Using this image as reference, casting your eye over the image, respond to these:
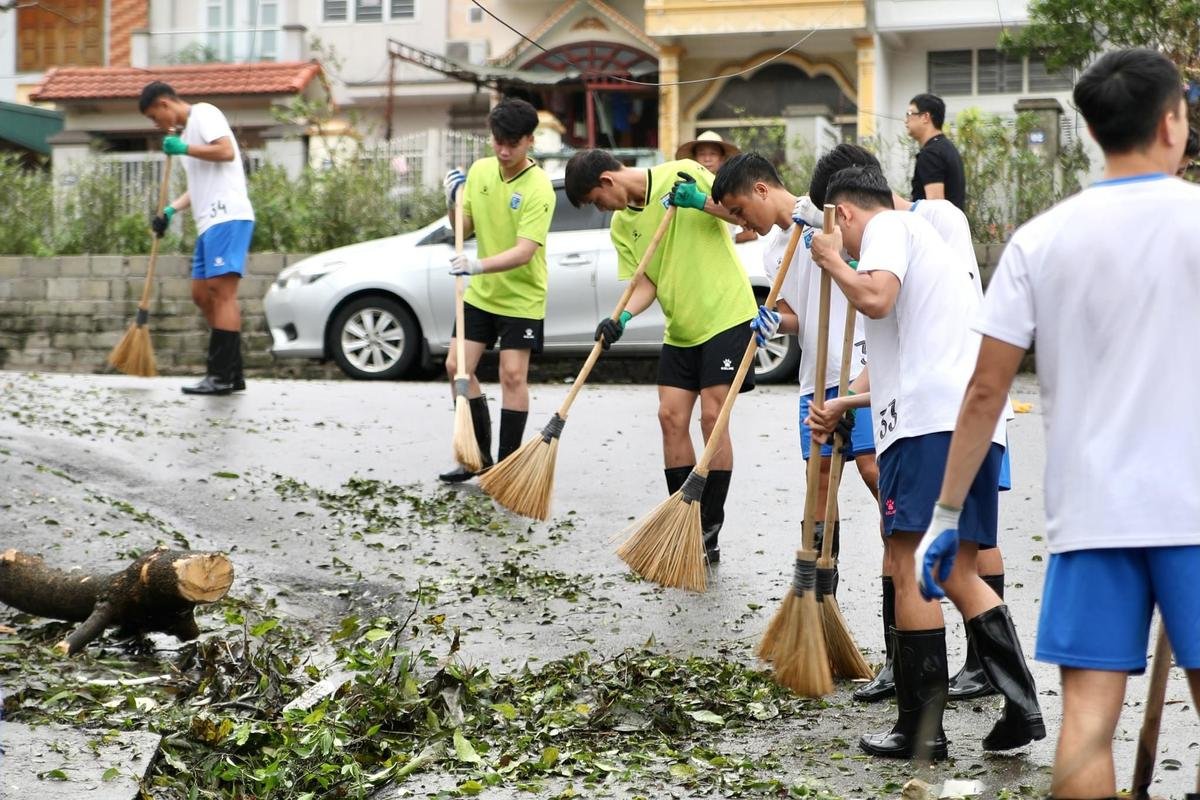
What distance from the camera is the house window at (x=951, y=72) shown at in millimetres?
27734

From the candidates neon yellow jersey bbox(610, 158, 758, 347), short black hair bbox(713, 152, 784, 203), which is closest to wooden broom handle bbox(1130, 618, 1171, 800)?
short black hair bbox(713, 152, 784, 203)

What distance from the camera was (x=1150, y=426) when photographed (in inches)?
125

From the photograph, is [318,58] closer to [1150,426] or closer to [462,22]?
[462,22]

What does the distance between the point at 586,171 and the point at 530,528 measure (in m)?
1.85

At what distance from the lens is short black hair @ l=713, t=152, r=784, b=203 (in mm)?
6043

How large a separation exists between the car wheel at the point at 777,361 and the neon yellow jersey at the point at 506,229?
4.66m

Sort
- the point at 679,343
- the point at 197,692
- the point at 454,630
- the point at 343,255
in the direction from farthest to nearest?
the point at 343,255 < the point at 679,343 < the point at 454,630 < the point at 197,692

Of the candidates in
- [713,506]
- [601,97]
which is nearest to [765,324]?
[713,506]

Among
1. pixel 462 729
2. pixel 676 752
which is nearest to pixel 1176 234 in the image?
pixel 676 752

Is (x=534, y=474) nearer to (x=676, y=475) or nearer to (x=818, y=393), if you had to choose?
(x=676, y=475)

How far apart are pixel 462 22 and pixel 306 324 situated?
16.7m

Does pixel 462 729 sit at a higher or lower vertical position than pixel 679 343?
lower

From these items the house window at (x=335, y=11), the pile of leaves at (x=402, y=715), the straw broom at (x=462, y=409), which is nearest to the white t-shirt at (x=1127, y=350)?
the pile of leaves at (x=402, y=715)

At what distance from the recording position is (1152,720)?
372 centimetres
